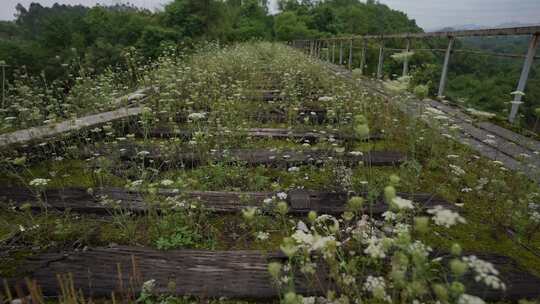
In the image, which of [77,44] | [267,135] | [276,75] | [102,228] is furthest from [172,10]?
[102,228]

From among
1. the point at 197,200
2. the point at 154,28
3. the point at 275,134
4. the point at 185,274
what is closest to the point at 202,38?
the point at 154,28

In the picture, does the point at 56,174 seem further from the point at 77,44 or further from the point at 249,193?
the point at 77,44

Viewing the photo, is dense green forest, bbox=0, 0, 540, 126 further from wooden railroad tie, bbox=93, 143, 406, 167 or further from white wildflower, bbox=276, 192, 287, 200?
white wildflower, bbox=276, 192, 287, 200

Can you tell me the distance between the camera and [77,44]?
109 feet

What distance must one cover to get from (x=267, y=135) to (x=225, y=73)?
13.7 feet

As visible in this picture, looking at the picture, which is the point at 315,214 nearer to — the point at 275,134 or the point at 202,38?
the point at 275,134

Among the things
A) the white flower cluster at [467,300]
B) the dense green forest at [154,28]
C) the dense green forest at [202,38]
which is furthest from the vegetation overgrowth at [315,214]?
the dense green forest at [154,28]

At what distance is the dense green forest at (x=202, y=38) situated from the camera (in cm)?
2041

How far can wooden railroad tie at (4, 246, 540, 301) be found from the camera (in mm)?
1853

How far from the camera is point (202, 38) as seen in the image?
2352cm

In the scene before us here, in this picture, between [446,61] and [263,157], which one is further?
[446,61]

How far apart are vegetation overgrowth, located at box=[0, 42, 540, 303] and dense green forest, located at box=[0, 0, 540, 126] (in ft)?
9.34

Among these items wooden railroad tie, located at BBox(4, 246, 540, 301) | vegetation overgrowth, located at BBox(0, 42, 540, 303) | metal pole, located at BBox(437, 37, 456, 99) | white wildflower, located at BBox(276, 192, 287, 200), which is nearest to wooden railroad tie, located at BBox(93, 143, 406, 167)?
vegetation overgrowth, located at BBox(0, 42, 540, 303)

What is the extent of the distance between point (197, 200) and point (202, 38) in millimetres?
23361
